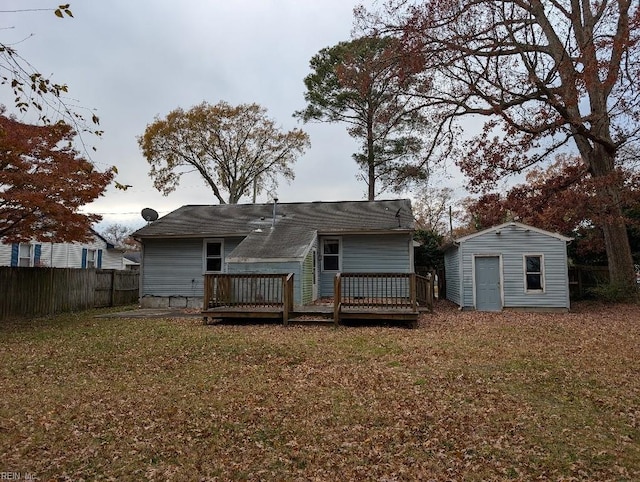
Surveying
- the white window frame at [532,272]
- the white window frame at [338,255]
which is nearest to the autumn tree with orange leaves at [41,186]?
the white window frame at [338,255]

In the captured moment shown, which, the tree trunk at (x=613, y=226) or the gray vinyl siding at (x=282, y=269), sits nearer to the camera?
the gray vinyl siding at (x=282, y=269)

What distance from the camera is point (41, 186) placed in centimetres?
1021

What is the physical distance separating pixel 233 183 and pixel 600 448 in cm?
2945

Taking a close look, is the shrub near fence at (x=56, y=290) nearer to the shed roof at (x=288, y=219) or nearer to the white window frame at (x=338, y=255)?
the shed roof at (x=288, y=219)

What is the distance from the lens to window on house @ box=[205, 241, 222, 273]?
640 inches

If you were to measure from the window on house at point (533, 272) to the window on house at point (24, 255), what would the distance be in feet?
72.8

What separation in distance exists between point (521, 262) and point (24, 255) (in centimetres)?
2227

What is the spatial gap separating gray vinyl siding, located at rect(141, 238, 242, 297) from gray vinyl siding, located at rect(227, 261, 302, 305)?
3.19m

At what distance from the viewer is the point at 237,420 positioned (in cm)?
456

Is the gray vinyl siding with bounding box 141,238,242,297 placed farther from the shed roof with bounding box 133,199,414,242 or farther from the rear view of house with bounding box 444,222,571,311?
the rear view of house with bounding box 444,222,571,311

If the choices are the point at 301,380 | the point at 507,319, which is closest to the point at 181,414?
the point at 301,380

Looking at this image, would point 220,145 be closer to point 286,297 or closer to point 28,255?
point 28,255

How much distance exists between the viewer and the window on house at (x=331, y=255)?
15945 mm

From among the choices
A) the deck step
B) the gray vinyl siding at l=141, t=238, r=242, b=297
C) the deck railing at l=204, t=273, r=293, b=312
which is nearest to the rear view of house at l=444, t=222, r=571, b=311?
the deck step
